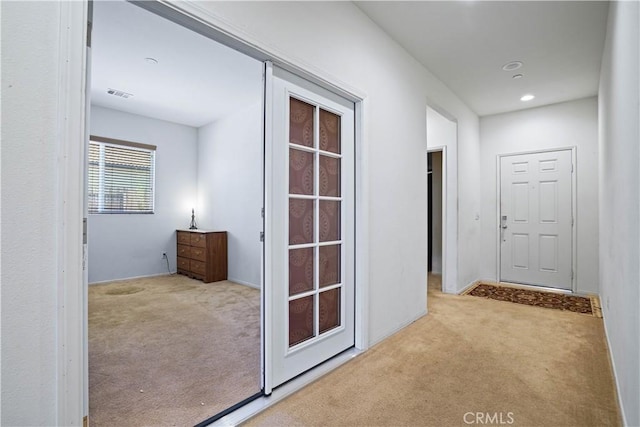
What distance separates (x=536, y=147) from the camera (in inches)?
189

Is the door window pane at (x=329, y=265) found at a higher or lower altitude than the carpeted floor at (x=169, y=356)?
higher

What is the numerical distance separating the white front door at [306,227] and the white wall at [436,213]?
3944 millimetres

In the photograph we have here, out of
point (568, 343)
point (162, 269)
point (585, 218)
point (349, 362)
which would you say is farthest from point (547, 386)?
point (162, 269)

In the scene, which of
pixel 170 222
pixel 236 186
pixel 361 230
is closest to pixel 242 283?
pixel 236 186

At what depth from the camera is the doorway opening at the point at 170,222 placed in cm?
212

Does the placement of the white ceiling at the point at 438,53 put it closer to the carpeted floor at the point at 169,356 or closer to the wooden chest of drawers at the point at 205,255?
the wooden chest of drawers at the point at 205,255

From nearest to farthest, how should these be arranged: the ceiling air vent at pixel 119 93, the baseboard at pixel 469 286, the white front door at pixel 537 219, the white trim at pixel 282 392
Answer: the white trim at pixel 282 392 → the ceiling air vent at pixel 119 93 → the baseboard at pixel 469 286 → the white front door at pixel 537 219

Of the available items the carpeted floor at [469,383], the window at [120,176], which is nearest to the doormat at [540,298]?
the carpeted floor at [469,383]

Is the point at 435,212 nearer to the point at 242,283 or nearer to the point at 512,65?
the point at 512,65

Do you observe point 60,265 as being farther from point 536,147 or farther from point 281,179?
point 536,147

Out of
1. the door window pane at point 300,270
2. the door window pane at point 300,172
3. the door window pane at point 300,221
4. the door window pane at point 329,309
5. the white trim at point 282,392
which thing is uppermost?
the door window pane at point 300,172

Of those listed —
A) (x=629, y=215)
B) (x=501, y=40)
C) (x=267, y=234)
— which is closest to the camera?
(x=629, y=215)

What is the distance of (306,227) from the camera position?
7.25 ft

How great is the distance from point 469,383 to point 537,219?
3713 millimetres
